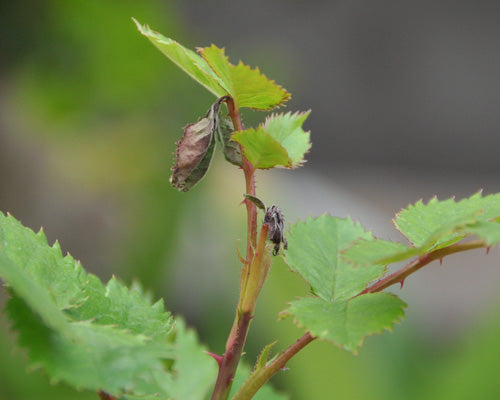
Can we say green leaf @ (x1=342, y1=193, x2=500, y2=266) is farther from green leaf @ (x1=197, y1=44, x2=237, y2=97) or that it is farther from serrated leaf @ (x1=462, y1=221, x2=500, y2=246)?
green leaf @ (x1=197, y1=44, x2=237, y2=97)

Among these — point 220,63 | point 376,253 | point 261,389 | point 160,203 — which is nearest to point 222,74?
point 220,63

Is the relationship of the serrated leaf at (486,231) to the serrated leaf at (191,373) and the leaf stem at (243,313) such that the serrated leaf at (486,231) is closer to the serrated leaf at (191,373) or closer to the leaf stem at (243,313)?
the leaf stem at (243,313)

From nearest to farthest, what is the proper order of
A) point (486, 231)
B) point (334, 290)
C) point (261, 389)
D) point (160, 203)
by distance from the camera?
point (486, 231) → point (334, 290) → point (261, 389) → point (160, 203)

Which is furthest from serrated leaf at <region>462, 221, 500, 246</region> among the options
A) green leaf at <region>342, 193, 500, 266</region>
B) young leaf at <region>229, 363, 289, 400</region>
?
young leaf at <region>229, 363, 289, 400</region>

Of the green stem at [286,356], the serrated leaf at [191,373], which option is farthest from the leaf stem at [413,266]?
the serrated leaf at [191,373]

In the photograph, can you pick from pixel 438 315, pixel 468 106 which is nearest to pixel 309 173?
pixel 438 315

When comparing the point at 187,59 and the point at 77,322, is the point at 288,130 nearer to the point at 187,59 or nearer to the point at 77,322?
the point at 187,59

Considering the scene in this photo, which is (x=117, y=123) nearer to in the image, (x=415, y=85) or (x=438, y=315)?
(x=438, y=315)
